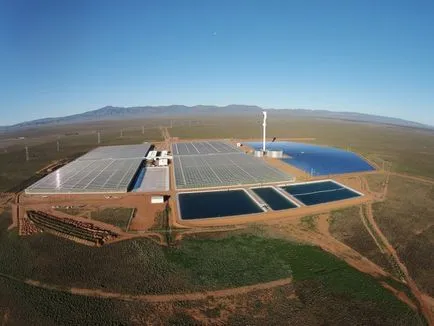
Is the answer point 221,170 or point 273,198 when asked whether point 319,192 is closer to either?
point 273,198

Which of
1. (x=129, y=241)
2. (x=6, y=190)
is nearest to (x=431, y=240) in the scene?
(x=129, y=241)

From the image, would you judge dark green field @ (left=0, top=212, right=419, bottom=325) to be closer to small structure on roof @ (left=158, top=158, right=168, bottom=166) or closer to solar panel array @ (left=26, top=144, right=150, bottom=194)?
solar panel array @ (left=26, top=144, right=150, bottom=194)

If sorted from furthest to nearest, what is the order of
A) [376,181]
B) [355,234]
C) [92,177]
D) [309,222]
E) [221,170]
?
1. [221,170]
2. [376,181]
3. [92,177]
4. [309,222]
5. [355,234]

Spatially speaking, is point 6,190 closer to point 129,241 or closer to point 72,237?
point 72,237

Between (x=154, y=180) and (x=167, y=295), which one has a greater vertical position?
(x=154, y=180)

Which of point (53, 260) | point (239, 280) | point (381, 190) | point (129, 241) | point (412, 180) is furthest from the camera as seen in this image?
point (412, 180)

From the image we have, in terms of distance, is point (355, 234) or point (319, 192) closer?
point (355, 234)

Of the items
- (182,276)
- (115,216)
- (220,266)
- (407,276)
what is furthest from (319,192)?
(115,216)
